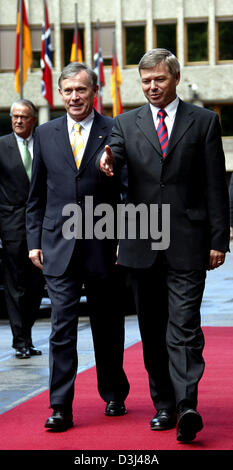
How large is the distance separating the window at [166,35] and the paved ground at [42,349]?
33.3m

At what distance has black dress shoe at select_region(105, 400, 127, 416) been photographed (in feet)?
20.2

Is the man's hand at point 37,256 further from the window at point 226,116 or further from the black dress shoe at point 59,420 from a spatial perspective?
the window at point 226,116

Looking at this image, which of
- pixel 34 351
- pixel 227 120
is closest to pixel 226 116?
pixel 227 120

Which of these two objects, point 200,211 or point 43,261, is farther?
point 43,261

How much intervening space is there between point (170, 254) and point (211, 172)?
505 millimetres

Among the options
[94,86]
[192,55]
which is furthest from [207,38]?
[94,86]

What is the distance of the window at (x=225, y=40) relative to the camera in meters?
47.2

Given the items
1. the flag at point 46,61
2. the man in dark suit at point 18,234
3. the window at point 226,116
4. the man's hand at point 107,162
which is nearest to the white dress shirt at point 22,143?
the man in dark suit at point 18,234

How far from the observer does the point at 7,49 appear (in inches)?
1922

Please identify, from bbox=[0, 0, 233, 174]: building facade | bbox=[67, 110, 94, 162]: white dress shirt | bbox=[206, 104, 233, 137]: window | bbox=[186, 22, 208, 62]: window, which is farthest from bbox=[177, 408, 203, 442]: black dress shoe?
bbox=[186, 22, 208, 62]: window

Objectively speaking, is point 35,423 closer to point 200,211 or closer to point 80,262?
point 80,262

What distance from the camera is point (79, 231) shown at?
6.09 m

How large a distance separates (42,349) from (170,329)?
3995mm

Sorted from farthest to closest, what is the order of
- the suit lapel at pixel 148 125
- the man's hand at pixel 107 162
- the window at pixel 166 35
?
the window at pixel 166 35, the suit lapel at pixel 148 125, the man's hand at pixel 107 162
